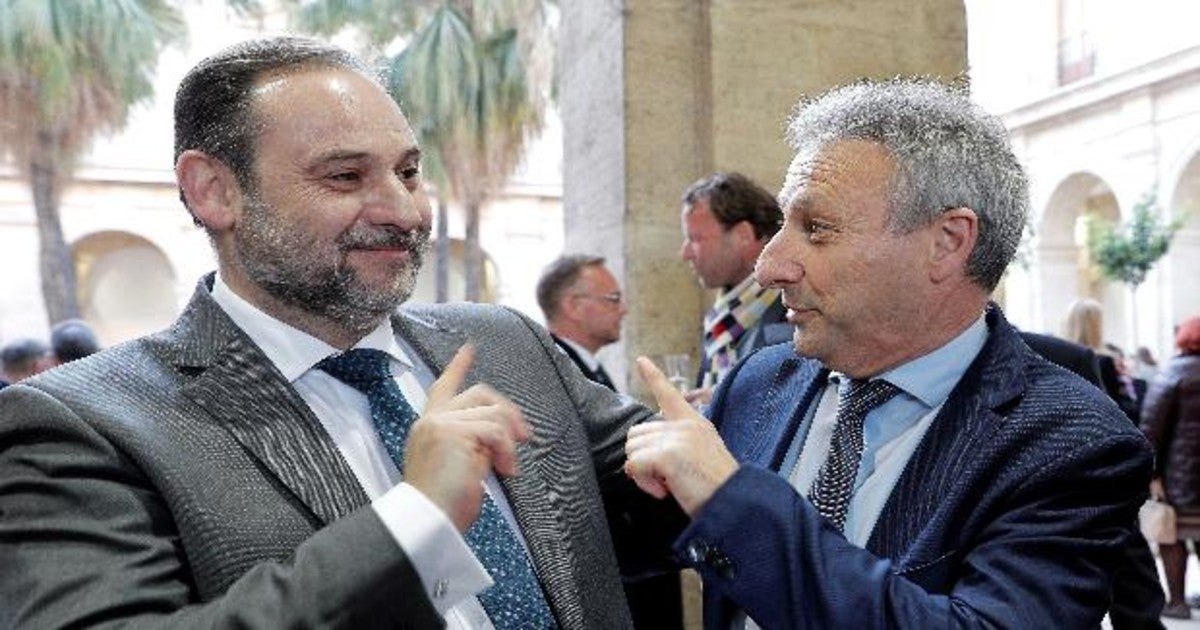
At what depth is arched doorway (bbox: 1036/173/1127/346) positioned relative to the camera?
57.1 feet

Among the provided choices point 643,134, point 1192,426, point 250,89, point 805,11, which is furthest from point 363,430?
point 1192,426

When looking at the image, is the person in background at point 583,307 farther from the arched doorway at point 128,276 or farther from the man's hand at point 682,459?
the arched doorway at point 128,276

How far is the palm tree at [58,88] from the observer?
11.9m

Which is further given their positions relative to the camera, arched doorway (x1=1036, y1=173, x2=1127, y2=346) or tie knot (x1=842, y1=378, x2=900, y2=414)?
arched doorway (x1=1036, y1=173, x2=1127, y2=346)

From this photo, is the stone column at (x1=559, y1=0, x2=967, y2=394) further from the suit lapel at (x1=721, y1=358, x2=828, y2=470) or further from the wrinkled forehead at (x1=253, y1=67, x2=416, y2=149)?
the wrinkled forehead at (x1=253, y1=67, x2=416, y2=149)

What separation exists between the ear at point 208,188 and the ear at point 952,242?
0.88 meters

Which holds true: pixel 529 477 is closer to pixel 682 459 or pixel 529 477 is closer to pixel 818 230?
pixel 682 459

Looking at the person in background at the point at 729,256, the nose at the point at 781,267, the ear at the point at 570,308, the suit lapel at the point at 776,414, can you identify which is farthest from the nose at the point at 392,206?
the ear at the point at 570,308

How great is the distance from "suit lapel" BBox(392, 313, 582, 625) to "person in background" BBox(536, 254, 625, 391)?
193 cm

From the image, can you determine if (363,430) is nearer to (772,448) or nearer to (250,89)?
(250,89)

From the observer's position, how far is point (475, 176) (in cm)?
1488

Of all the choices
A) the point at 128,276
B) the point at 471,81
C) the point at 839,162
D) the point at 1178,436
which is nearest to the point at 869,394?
the point at 839,162

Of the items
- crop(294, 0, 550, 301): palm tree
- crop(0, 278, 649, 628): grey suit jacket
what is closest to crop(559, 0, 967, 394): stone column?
crop(0, 278, 649, 628): grey suit jacket

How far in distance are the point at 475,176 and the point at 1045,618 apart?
14.1 m
